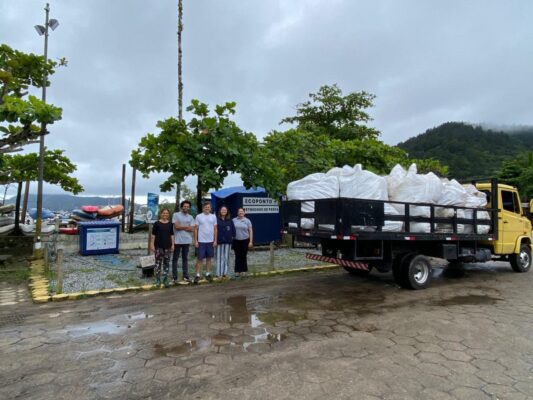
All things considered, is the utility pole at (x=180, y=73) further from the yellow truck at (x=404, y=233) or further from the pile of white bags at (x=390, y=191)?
the pile of white bags at (x=390, y=191)

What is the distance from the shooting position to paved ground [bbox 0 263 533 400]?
130 inches

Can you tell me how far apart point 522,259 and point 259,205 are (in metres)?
8.56

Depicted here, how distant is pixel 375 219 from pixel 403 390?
357cm

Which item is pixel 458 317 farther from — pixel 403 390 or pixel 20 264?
pixel 20 264

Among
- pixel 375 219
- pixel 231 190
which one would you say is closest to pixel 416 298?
pixel 375 219

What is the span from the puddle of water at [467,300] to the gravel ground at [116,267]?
4269mm

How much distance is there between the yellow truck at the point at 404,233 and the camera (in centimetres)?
640

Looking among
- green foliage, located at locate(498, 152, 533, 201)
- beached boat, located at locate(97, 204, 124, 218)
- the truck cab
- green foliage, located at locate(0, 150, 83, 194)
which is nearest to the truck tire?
the truck cab

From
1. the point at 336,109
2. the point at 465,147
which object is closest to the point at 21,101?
the point at 336,109

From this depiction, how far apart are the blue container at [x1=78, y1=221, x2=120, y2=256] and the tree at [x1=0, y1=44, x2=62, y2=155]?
374 centimetres

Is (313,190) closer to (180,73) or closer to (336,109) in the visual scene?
(180,73)

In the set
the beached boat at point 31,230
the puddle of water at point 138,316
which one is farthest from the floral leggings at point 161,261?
the beached boat at point 31,230

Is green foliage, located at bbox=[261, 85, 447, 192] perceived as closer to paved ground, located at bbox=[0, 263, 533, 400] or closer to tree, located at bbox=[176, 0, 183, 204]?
tree, located at bbox=[176, 0, 183, 204]

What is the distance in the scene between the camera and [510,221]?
9211mm
